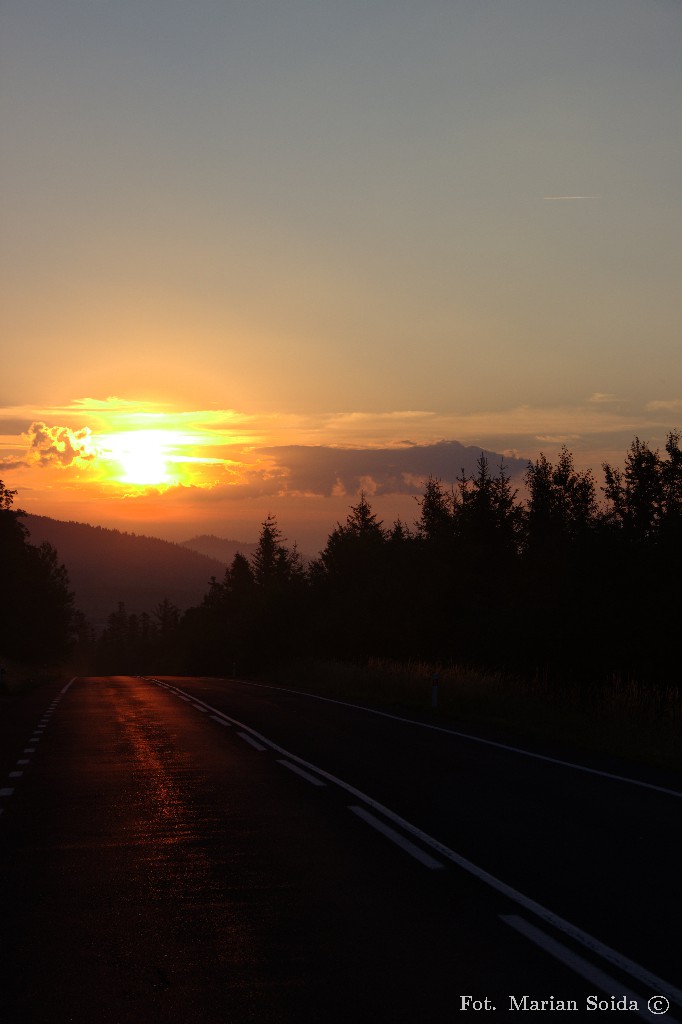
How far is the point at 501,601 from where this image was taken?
59.5 m

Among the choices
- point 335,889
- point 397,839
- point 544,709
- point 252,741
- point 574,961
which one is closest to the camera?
point 574,961

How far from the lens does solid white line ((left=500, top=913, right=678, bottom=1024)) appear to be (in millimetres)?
5547

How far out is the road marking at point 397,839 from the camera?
891cm

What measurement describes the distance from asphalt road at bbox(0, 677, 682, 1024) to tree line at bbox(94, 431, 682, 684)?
19812 millimetres

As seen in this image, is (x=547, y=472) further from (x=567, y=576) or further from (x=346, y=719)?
(x=346, y=719)

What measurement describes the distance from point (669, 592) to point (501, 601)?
25.8 m

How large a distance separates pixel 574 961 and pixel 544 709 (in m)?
18.7

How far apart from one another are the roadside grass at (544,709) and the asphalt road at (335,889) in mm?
3137

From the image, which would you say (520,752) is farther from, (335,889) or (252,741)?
(335,889)

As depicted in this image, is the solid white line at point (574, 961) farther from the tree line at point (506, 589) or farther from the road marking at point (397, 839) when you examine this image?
the tree line at point (506, 589)

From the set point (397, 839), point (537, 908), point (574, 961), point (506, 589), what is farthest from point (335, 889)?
point (506, 589)

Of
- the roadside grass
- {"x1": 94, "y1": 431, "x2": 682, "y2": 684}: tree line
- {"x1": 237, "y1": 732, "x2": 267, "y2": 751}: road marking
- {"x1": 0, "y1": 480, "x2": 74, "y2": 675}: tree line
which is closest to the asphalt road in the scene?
{"x1": 237, "y1": 732, "x2": 267, "y2": 751}: road marking

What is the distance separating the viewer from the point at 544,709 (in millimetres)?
24312

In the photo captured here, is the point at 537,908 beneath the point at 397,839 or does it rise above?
above
